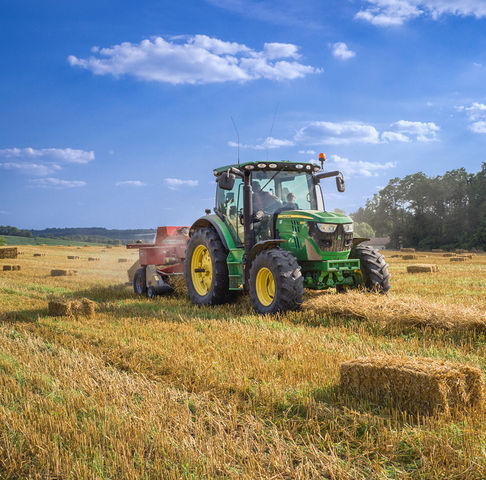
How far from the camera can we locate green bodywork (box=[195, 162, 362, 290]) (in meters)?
7.63

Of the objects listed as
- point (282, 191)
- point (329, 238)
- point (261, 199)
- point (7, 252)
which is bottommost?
point (7, 252)

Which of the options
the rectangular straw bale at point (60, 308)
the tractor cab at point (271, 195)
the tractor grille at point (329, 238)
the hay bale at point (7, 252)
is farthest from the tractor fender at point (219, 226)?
the hay bale at point (7, 252)

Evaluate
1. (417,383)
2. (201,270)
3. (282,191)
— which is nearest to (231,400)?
(417,383)

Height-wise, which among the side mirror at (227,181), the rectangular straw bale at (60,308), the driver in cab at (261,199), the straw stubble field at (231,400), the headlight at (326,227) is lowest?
the straw stubble field at (231,400)

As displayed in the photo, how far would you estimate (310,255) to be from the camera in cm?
766

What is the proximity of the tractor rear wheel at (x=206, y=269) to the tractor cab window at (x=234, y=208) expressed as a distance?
36 cm

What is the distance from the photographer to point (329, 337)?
5.85 m

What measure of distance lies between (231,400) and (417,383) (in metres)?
1.38

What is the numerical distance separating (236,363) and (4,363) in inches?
94.8

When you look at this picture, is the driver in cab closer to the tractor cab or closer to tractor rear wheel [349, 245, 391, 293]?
the tractor cab

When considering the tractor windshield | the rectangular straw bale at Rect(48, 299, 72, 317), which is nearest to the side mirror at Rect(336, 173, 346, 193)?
the tractor windshield

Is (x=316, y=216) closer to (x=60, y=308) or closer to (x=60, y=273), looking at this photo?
(x=60, y=308)

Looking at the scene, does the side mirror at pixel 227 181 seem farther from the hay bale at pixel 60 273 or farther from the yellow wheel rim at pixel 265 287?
the hay bale at pixel 60 273

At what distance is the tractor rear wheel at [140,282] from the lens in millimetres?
10992
